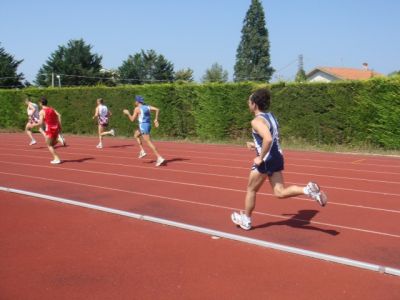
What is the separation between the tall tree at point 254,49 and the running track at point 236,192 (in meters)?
65.4

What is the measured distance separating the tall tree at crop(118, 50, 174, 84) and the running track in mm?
64617

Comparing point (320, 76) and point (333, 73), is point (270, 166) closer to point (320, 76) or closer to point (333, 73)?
point (333, 73)

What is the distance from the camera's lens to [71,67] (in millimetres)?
68938

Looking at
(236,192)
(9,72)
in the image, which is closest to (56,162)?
(236,192)

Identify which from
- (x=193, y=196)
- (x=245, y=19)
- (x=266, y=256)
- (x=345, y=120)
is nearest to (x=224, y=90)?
(x=345, y=120)

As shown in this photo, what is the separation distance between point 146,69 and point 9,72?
2331cm

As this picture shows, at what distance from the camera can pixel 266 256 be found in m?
5.45

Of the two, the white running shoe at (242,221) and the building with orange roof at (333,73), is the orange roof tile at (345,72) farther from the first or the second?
the white running shoe at (242,221)

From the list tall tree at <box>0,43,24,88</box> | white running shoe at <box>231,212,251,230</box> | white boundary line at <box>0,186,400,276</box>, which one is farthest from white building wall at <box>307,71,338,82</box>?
white running shoe at <box>231,212,251,230</box>

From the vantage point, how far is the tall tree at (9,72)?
6181 cm

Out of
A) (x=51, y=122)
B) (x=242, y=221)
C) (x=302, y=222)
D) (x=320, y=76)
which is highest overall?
(x=320, y=76)

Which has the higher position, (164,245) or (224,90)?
(224,90)

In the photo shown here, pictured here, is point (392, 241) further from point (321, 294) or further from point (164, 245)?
point (164, 245)

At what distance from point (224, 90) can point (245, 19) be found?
65822mm
